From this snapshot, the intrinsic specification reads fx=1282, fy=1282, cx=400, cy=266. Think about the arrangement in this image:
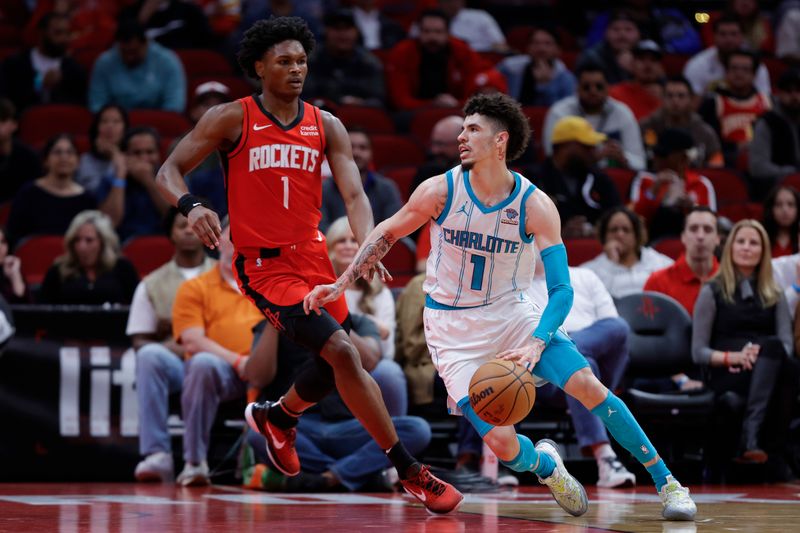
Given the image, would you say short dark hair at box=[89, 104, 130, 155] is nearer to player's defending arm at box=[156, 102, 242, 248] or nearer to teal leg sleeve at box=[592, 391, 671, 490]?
player's defending arm at box=[156, 102, 242, 248]

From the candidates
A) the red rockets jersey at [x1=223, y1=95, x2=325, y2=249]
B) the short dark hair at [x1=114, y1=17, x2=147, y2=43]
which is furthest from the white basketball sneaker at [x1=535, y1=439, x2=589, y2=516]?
the short dark hair at [x1=114, y1=17, x2=147, y2=43]

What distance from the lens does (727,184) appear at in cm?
1220

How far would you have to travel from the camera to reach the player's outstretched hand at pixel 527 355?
559 cm

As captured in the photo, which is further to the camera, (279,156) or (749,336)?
(749,336)

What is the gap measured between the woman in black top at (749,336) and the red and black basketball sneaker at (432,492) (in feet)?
10.8

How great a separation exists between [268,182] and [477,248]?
115 centimetres

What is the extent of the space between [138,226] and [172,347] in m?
2.28

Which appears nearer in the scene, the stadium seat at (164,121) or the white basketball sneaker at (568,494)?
the white basketball sneaker at (568,494)

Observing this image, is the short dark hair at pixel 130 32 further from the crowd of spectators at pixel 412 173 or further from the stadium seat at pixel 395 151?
the stadium seat at pixel 395 151

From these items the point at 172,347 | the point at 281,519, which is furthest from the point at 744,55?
the point at 281,519

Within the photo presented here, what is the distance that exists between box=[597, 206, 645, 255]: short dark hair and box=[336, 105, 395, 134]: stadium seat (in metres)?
3.32

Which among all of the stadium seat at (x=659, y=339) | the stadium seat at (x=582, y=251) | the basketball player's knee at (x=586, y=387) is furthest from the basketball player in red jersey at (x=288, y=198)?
the stadium seat at (x=582, y=251)

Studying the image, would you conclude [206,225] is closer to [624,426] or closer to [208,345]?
[624,426]

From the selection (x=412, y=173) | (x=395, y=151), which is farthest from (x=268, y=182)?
(x=395, y=151)
